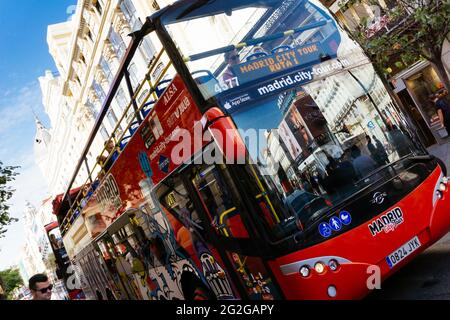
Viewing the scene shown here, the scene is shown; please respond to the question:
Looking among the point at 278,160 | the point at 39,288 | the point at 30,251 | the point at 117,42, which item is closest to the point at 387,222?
the point at 278,160

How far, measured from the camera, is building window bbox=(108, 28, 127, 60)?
29109 millimetres

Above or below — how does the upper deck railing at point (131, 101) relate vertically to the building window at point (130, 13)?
below

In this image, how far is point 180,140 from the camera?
18.0ft

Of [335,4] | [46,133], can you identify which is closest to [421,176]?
[335,4]

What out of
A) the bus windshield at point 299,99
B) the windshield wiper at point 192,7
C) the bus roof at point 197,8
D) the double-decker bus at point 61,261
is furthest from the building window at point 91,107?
the bus windshield at point 299,99

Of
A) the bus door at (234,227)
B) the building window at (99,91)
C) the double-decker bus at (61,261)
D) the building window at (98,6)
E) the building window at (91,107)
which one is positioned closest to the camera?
the bus door at (234,227)

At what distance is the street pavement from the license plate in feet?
1.67

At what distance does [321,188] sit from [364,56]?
2423mm

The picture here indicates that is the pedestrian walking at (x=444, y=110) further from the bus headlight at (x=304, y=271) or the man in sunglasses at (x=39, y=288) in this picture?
the man in sunglasses at (x=39, y=288)

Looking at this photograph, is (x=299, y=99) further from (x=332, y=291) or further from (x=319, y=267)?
(x=332, y=291)

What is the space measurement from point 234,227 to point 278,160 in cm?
104

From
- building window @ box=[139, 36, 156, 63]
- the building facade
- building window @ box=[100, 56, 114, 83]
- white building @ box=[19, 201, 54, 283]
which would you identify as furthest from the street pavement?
white building @ box=[19, 201, 54, 283]

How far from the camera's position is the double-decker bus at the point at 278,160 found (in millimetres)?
4508

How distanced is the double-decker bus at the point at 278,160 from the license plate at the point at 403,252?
0.05ft
